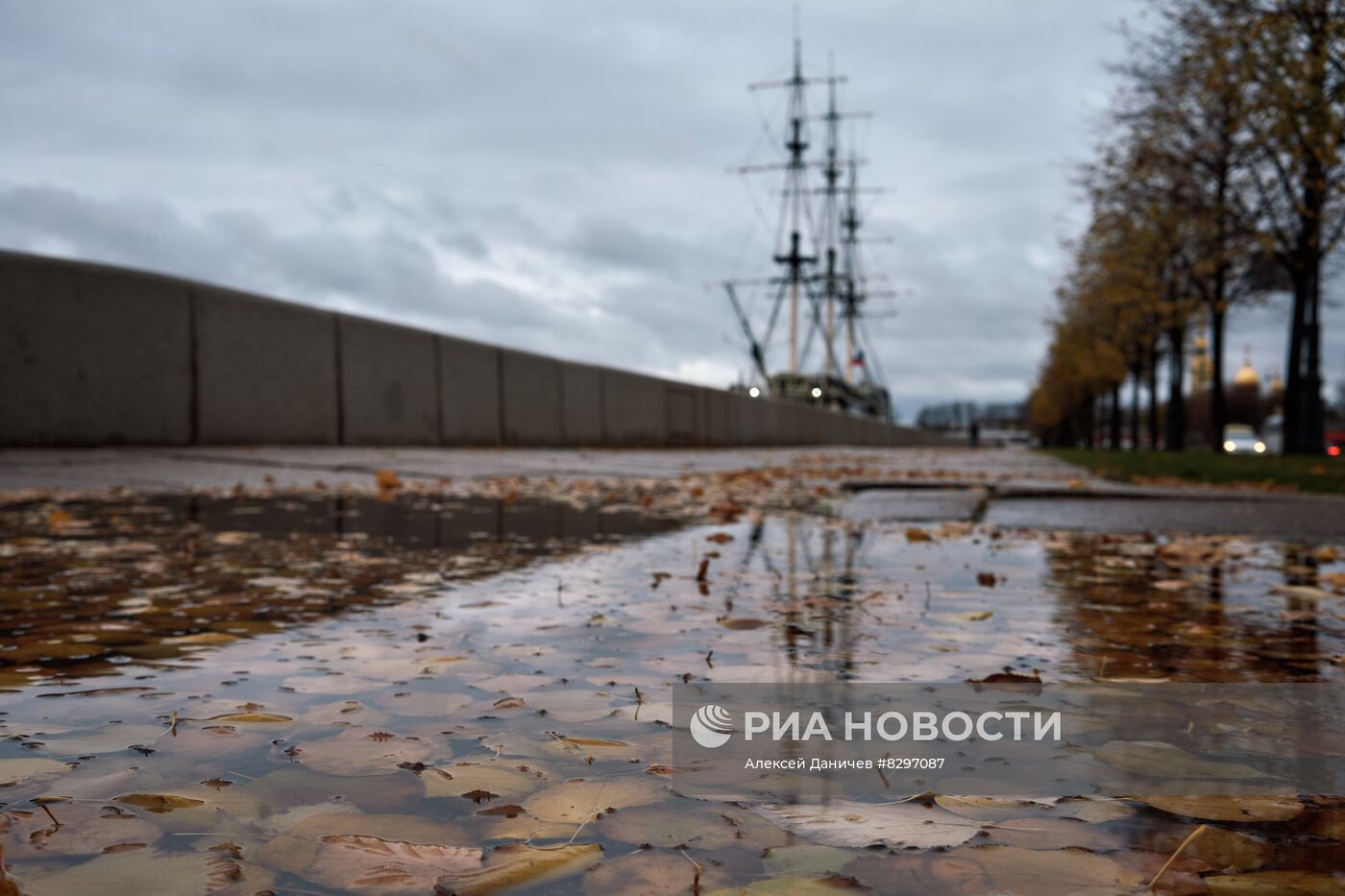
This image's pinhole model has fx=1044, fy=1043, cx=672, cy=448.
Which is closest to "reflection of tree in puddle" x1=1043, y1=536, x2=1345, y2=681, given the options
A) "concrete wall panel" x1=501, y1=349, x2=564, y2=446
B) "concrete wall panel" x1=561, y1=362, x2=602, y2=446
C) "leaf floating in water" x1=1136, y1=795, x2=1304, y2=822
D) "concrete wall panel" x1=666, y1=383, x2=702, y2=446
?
"leaf floating in water" x1=1136, y1=795, x2=1304, y2=822

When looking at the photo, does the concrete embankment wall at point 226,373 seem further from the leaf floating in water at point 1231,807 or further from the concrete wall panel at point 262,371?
the leaf floating in water at point 1231,807

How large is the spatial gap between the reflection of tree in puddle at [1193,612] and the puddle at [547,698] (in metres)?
0.01

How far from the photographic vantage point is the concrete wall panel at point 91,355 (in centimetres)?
769

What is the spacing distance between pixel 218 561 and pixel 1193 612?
2.53m

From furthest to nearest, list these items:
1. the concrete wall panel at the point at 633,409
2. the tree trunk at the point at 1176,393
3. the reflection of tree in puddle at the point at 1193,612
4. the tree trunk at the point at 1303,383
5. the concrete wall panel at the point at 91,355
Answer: the tree trunk at the point at 1176,393, the tree trunk at the point at 1303,383, the concrete wall panel at the point at 633,409, the concrete wall panel at the point at 91,355, the reflection of tree in puddle at the point at 1193,612

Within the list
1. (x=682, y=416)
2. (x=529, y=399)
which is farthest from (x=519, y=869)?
(x=682, y=416)

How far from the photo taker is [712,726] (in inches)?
53.9

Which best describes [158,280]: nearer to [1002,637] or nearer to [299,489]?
[299,489]

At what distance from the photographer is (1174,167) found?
21812mm

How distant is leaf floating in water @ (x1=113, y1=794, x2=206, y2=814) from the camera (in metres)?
1.07

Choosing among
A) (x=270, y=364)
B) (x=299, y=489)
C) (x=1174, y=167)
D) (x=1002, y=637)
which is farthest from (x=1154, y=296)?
(x=1002, y=637)

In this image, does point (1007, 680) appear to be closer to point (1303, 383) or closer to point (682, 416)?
point (682, 416)

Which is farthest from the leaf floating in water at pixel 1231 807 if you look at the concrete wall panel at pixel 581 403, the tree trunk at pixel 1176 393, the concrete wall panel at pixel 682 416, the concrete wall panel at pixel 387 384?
Answer: the tree trunk at pixel 1176 393

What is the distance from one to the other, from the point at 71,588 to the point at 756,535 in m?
2.24
